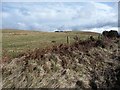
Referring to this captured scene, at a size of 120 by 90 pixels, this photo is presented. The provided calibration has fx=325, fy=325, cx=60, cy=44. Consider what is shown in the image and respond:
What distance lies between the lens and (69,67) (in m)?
13.2

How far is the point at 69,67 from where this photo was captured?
43.3 ft

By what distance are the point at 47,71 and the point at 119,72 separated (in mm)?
2853

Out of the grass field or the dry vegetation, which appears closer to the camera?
the dry vegetation

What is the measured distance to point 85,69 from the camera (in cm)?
1309

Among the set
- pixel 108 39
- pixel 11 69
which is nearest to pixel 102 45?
pixel 108 39

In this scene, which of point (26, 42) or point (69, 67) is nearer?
point (69, 67)

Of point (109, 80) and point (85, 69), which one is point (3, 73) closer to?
point (85, 69)

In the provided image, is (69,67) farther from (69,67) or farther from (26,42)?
(26,42)

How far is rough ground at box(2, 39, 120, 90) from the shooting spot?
488 inches

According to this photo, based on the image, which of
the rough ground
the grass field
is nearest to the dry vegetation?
the rough ground

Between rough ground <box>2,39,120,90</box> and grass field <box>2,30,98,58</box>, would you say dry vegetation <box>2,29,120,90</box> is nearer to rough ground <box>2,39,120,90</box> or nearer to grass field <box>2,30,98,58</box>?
rough ground <box>2,39,120,90</box>

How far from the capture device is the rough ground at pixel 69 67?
12391mm

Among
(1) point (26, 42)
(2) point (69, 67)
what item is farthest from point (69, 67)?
(1) point (26, 42)

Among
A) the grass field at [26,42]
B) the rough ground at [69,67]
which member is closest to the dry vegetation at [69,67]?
the rough ground at [69,67]
